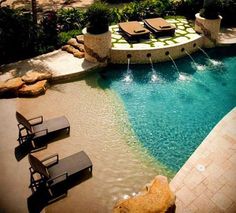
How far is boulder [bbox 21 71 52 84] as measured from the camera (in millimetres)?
15000

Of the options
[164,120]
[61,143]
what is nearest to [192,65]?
[164,120]

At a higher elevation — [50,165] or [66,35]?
[66,35]

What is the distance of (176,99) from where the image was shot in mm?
14523

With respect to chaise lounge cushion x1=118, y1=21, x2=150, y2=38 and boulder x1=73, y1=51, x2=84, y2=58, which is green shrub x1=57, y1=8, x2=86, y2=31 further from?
boulder x1=73, y1=51, x2=84, y2=58

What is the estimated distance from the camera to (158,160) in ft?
37.1

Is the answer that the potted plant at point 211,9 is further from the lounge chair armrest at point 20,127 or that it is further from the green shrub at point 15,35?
the lounge chair armrest at point 20,127

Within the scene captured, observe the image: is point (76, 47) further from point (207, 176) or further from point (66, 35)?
point (207, 176)

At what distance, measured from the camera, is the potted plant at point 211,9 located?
1802 cm

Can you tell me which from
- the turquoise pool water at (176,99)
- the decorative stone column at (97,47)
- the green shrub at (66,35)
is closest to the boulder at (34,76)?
the decorative stone column at (97,47)

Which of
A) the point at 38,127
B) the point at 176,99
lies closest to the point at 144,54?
the point at 176,99

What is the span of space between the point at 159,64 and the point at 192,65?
1.74 metres

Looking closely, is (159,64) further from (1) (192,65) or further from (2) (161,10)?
(2) (161,10)

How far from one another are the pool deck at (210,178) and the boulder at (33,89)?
24.3 ft

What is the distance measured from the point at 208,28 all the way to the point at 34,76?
9.98 m
